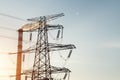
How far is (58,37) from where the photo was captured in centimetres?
6812

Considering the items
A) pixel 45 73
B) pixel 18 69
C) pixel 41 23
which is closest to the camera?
pixel 45 73

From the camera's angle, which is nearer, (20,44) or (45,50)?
(45,50)

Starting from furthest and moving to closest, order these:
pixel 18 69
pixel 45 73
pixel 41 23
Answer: pixel 18 69, pixel 41 23, pixel 45 73

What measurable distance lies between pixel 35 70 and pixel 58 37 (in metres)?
8.21

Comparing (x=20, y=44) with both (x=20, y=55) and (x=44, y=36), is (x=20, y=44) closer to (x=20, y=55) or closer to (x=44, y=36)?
(x=20, y=55)

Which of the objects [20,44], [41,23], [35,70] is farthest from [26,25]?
[35,70]

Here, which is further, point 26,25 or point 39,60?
point 26,25

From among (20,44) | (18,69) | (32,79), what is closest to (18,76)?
(18,69)

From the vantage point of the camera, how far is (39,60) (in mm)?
66188

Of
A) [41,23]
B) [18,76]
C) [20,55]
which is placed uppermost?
[41,23]

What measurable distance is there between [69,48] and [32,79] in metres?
9.88

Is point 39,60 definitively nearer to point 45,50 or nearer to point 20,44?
point 45,50

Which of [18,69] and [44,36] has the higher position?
[44,36]

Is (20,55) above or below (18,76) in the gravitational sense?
above
